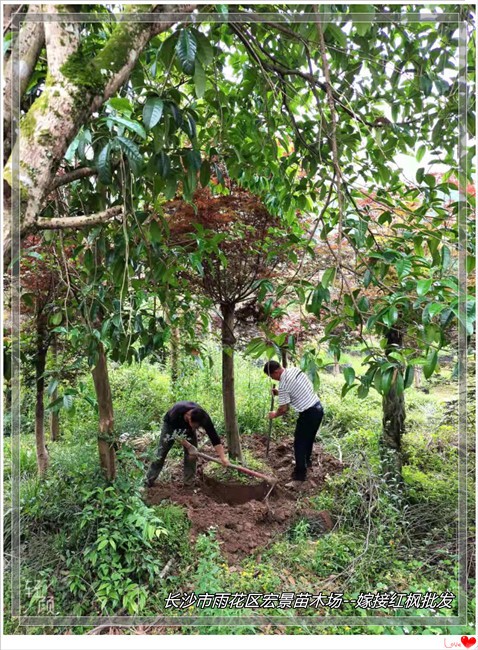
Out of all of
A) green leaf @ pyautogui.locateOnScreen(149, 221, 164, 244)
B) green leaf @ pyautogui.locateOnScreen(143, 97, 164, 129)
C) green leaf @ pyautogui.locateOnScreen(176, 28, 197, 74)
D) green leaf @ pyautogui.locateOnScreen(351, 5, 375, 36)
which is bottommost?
green leaf @ pyautogui.locateOnScreen(149, 221, 164, 244)

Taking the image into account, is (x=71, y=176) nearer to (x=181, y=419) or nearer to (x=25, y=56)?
(x=25, y=56)

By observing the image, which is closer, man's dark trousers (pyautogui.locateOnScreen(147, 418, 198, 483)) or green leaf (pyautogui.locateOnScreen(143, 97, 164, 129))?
green leaf (pyautogui.locateOnScreen(143, 97, 164, 129))

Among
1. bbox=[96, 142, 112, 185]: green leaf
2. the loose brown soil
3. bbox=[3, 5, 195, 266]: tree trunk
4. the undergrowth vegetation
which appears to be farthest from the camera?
the loose brown soil

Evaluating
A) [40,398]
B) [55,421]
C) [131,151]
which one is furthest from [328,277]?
[55,421]

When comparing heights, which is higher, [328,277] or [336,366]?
[328,277]

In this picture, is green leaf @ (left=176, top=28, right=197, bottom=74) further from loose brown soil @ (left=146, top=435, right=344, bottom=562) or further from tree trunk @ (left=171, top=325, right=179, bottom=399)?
loose brown soil @ (left=146, top=435, right=344, bottom=562)

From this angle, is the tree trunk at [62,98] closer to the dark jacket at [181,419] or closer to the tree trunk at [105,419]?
the tree trunk at [105,419]

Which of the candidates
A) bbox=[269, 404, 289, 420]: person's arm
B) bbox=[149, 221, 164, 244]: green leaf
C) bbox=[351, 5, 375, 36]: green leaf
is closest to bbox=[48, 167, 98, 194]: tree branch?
bbox=[149, 221, 164, 244]: green leaf
